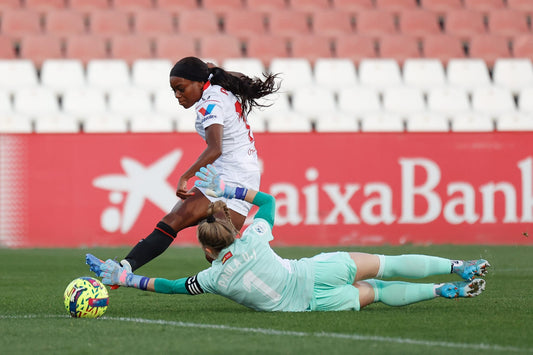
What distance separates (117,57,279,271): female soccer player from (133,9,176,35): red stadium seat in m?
9.82

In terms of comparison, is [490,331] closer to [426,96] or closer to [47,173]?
[47,173]

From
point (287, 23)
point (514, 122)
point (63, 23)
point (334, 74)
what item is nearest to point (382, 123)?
point (334, 74)

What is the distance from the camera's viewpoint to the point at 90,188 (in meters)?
13.1

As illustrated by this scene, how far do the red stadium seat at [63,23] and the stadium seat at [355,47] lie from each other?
15.2ft

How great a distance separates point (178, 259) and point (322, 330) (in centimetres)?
605

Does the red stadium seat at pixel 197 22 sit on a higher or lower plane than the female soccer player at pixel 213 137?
higher

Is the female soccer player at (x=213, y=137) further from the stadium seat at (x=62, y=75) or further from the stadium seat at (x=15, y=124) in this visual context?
the stadium seat at (x=62, y=75)

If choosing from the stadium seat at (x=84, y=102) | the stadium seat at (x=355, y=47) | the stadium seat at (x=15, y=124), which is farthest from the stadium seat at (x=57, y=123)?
the stadium seat at (x=355, y=47)

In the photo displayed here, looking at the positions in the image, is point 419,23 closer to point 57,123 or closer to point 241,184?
point 57,123

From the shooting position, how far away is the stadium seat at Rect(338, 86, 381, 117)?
15555 millimetres

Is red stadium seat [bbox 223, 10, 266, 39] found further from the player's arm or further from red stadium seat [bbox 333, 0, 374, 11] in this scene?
the player's arm

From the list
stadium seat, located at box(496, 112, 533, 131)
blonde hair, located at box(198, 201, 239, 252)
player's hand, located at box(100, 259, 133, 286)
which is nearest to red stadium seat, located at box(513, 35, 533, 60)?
stadium seat, located at box(496, 112, 533, 131)

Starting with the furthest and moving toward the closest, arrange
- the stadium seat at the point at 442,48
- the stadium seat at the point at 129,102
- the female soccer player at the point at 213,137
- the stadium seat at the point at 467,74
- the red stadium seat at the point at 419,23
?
the red stadium seat at the point at 419,23, the stadium seat at the point at 442,48, the stadium seat at the point at 467,74, the stadium seat at the point at 129,102, the female soccer player at the point at 213,137

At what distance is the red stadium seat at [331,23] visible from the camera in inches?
693
